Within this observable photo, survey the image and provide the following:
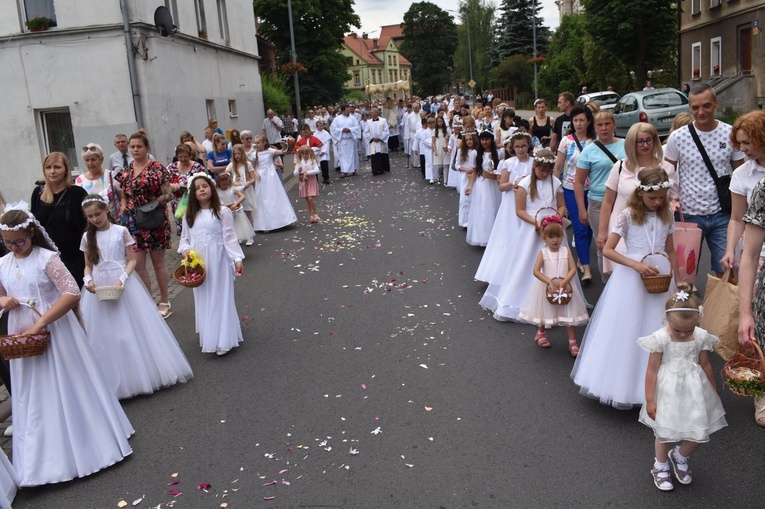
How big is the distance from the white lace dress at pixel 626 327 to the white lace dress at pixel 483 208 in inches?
233

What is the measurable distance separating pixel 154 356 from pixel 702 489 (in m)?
4.40

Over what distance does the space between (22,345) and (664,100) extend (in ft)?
79.6

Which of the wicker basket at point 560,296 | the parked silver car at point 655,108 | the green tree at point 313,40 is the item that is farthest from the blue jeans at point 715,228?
the green tree at point 313,40

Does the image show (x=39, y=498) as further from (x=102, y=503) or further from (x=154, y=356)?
(x=154, y=356)

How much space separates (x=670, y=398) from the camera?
4.04 m

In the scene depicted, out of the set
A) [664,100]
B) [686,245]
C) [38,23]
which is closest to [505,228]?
[686,245]

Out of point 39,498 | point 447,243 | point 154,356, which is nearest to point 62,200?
point 154,356

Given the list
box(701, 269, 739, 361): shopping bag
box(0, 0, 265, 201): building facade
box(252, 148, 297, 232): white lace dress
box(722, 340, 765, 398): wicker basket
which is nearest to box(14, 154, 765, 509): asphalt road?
box(701, 269, 739, 361): shopping bag

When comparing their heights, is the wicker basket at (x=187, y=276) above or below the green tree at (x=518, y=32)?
below

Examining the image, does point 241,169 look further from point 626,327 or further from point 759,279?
point 759,279

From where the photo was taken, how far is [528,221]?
749cm

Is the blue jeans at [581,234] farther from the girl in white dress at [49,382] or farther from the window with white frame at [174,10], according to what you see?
the window with white frame at [174,10]

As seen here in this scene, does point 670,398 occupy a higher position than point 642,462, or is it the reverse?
point 670,398

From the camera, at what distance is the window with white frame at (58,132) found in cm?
1955
